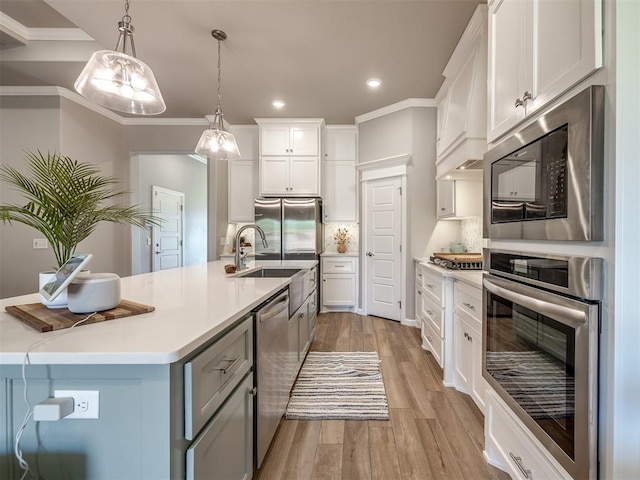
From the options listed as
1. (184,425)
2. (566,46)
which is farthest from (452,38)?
(184,425)

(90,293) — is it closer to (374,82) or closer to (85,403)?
(85,403)

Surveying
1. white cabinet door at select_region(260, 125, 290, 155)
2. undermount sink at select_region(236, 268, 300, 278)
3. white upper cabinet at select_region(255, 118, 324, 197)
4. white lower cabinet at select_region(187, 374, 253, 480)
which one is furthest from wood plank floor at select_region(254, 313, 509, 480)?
white cabinet door at select_region(260, 125, 290, 155)

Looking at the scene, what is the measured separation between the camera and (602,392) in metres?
0.85

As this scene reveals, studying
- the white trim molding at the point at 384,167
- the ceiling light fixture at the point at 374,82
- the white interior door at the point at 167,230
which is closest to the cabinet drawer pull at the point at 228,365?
the ceiling light fixture at the point at 374,82

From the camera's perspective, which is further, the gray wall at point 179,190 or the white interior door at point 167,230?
the white interior door at point 167,230

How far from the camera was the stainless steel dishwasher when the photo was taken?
140 cm

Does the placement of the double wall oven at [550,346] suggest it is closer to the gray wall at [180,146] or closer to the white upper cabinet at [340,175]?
the white upper cabinet at [340,175]

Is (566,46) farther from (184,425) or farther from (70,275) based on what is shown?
(70,275)

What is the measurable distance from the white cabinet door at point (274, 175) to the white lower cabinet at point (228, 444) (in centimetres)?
369

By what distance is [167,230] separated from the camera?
642 cm

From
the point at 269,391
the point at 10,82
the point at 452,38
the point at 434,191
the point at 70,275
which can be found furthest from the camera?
the point at 434,191

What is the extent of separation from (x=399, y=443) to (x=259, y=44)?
3389 mm

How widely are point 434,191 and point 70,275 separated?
3.87 m

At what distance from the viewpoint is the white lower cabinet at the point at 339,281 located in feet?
15.4
